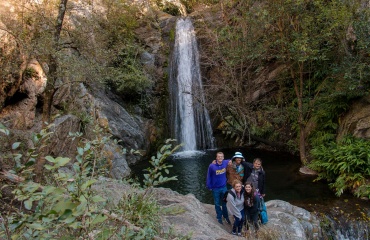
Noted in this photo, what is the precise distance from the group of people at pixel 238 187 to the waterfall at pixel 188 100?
10624 mm

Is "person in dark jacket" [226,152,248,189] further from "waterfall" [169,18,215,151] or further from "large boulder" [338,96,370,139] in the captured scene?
"waterfall" [169,18,215,151]

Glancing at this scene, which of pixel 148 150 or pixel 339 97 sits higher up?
Answer: pixel 339 97

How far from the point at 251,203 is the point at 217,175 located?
0.89 meters

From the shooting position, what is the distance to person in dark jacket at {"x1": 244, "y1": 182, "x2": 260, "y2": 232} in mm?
5922

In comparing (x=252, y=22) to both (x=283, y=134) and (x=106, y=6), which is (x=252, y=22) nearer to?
(x=283, y=134)

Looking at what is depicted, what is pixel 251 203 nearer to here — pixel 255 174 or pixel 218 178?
pixel 255 174

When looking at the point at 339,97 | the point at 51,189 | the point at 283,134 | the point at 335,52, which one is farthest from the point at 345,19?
the point at 51,189

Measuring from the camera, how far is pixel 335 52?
1241cm

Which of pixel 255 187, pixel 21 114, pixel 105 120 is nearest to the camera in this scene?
pixel 255 187

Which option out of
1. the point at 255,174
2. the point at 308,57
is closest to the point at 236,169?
the point at 255,174

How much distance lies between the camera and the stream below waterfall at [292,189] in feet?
23.6

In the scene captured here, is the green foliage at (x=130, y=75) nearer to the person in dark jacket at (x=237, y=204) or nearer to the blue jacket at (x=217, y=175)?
the blue jacket at (x=217, y=175)

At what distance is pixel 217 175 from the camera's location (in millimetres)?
6320

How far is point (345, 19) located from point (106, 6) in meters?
12.7
